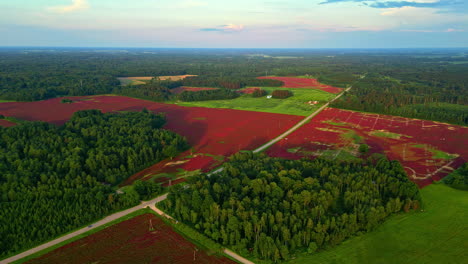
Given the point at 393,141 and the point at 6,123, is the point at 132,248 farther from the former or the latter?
the point at 6,123

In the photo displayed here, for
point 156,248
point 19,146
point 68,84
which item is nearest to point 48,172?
point 19,146

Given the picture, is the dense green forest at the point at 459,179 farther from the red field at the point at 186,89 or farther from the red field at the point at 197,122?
the red field at the point at 186,89

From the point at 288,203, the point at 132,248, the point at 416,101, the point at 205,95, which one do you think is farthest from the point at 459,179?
the point at 205,95

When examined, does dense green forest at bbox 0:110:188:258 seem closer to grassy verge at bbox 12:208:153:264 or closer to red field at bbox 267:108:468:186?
grassy verge at bbox 12:208:153:264

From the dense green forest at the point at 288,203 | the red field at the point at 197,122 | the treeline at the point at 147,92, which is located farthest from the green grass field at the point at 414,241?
the treeline at the point at 147,92

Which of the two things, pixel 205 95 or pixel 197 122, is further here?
pixel 205 95

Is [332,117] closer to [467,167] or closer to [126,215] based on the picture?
[467,167]
